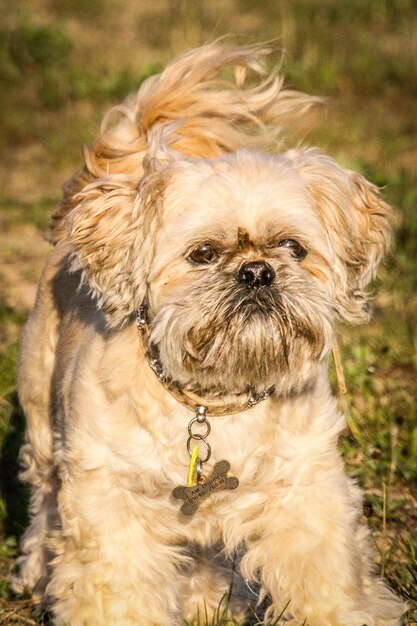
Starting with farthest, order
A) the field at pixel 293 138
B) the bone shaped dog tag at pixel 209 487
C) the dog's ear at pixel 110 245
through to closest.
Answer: the field at pixel 293 138 < the dog's ear at pixel 110 245 < the bone shaped dog tag at pixel 209 487

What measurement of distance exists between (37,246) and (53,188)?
1.31 metres

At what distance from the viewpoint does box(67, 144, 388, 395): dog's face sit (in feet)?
10.7

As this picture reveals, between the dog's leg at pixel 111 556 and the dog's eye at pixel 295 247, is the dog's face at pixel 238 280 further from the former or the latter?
the dog's leg at pixel 111 556

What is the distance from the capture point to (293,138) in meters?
5.50

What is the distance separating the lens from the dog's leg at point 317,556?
11.1ft

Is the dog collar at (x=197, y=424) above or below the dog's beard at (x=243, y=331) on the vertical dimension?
below

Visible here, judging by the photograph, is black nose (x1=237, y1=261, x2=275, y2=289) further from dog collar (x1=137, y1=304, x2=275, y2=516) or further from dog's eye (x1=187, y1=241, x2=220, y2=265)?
dog collar (x1=137, y1=304, x2=275, y2=516)

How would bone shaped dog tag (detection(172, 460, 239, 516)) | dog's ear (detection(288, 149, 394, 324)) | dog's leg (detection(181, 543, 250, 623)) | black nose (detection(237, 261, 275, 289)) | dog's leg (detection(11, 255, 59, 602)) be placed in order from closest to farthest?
black nose (detection(237, 261, 275, 289)), bone shaped dog tag (detection(172, 460, 239, 516)), dog's ear (detection(288, 149, 394, 324)), dog's leg (detection(181, 543, 250, 623)), dog's leg (detection(11, 255, 59, 602))

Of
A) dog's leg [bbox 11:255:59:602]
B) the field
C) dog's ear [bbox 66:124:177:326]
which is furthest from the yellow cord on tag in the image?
dog's leg [bbox 11:255:59:602]

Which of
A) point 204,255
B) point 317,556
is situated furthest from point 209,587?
point 204,255

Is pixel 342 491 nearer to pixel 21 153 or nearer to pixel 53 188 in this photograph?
pixel 53 188

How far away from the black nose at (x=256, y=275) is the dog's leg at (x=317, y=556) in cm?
65

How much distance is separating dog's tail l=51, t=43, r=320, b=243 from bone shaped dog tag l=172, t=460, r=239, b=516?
1.24 metres

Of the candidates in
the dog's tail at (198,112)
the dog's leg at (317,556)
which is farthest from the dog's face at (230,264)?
the dog's tail at (198,112)
